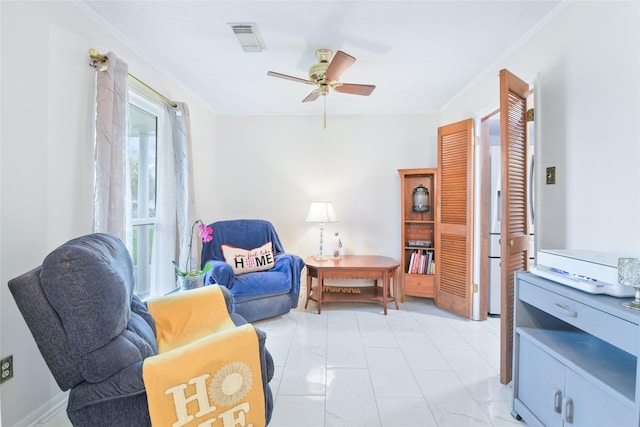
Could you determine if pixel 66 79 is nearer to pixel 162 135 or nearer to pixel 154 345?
pixel 162 135

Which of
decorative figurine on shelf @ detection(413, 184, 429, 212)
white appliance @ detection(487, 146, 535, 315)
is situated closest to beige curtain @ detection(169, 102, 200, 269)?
decorative figurine on shelf @ detection(413, 184, 429, 212)

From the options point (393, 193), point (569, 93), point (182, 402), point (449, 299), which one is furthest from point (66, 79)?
point (449, 299)

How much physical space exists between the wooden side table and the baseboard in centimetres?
212

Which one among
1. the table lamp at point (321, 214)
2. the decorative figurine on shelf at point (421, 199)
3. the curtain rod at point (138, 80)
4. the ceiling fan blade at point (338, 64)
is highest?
the ceiling fan blade at point (338, 64)

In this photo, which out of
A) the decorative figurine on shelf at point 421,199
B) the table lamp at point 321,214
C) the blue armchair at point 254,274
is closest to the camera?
the blue armchair at point 254,274

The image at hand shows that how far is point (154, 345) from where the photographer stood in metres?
1.40

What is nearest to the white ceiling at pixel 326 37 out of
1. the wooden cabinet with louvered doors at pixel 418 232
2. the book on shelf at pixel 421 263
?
the wooden cabinet with louvered doors at pixel 418 232

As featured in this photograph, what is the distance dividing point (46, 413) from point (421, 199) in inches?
144

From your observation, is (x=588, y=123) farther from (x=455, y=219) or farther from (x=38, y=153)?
(x=38, y=153)

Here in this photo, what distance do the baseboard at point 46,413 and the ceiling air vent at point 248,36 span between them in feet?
8.46

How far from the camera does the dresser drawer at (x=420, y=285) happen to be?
3445 millimetres

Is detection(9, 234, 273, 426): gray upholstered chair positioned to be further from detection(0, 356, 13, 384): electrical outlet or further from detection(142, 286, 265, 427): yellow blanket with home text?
detection(0, 356, 13, 384): electrical outlet

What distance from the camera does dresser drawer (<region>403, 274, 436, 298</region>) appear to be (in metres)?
3.45

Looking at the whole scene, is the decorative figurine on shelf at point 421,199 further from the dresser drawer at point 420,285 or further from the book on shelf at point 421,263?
the dresser drawer at point 420,285
